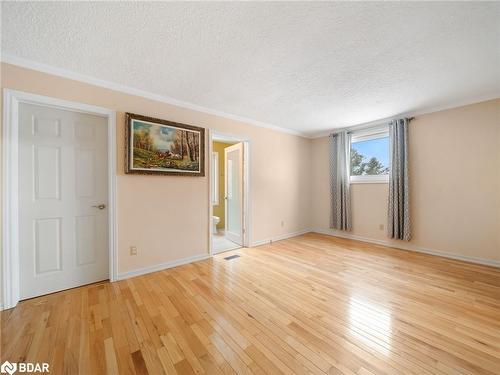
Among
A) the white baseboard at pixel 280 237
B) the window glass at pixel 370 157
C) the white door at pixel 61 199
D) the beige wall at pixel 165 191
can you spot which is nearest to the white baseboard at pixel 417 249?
the white baseboard at pixel 280 237

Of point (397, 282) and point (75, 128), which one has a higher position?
point (75, 128)

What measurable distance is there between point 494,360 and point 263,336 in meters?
1.51

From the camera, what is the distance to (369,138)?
4.04 metres

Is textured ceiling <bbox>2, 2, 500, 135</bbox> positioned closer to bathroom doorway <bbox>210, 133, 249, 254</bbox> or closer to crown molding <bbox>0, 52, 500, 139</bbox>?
crown molding <bbox>0, 52, 500, 139</bbox>

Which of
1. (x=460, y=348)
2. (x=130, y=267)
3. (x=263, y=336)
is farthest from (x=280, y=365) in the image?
(x=130, y=267)

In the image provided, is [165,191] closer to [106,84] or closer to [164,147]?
[164,147]

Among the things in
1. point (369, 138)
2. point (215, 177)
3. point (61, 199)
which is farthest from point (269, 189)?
point (61, 199)

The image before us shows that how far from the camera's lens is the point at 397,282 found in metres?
2.33

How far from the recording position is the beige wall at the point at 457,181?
2766mm

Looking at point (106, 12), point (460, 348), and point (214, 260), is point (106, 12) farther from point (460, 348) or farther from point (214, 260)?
point (460, 348)

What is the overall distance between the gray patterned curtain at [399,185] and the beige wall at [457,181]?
0.48 feet

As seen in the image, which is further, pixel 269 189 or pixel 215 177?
pixel 215 177

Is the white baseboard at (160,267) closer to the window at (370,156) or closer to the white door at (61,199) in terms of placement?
the white door at (61,199)

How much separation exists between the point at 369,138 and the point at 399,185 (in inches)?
45.4
